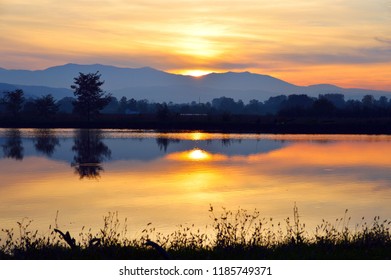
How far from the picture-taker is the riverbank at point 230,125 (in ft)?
297

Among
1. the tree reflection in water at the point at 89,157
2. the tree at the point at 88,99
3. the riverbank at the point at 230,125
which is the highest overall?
the tree at the point at 88,99

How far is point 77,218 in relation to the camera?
69.7 ft

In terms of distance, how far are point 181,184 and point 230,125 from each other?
2680 inches

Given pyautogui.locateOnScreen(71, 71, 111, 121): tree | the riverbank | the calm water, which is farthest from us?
pyautogui.locateOnScreen(71, 71, 111, 121): tree

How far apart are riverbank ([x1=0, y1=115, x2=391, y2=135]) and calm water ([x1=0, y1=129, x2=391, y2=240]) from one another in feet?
118

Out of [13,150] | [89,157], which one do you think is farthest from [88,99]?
[89,157]

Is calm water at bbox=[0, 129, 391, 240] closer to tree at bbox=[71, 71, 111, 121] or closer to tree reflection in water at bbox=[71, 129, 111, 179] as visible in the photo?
tree reflection in water at bbox=[71, 129, 111, 179]

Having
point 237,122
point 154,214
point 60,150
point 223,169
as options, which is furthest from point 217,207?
point 237,122

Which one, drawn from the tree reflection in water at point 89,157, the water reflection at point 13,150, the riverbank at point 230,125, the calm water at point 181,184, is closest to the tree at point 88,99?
the riverbank at point 230,125

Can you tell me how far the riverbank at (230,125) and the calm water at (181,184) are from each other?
35.9 metres

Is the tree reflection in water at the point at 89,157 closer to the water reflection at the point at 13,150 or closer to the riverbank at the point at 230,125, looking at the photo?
the water reflection at the point at 13,150

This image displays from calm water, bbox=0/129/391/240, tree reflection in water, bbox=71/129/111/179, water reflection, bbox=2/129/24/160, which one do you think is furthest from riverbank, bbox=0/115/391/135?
water reflection, bbox=2/129/24/160

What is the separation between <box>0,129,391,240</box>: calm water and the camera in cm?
2233
